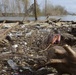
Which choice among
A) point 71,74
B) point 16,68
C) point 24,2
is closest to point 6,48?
point 16,68

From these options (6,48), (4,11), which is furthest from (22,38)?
(4,11)

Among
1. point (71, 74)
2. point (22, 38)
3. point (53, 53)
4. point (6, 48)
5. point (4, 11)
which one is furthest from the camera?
point (4, 11)

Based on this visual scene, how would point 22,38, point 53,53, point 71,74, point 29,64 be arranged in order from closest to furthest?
point 71,74, point 53,53, point 29,64, point 22,38

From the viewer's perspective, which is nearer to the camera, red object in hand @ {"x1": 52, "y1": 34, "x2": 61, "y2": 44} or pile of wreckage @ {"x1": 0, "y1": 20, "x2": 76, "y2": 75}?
pile of wreckage @ {"x1": 0, "y1": 20, "x2": 76, "y2": 75}

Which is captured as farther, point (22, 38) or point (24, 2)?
point (24, 2)

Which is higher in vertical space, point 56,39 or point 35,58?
point 56,39

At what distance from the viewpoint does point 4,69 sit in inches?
173

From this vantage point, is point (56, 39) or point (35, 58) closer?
point (35, 58)

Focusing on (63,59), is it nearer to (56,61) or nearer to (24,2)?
(56,61)

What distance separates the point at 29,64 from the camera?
15.3ft

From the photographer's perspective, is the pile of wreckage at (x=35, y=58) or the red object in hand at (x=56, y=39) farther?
the red object in hand at (x=56, y=39)

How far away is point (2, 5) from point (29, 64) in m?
29.4

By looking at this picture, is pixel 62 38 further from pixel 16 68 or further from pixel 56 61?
pixel 56 61

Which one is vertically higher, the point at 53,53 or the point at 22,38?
the point at 53,53
